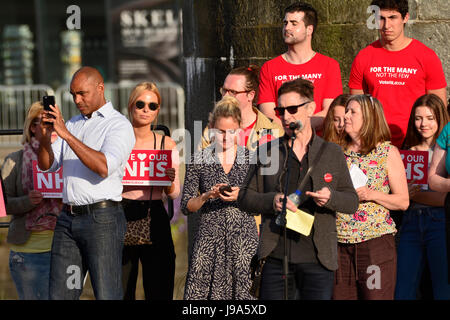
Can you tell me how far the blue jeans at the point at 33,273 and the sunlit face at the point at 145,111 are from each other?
1.31m

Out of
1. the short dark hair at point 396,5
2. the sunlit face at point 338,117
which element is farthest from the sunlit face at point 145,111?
the short dark hair at point 396,5

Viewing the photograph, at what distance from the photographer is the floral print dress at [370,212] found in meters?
6.24

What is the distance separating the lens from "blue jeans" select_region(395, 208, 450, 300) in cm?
671

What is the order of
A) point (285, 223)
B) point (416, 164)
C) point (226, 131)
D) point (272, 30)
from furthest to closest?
point (272, 30)
point (416, 164)
point (226, 131)
point (285, 223)

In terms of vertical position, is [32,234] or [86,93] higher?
[86,93]

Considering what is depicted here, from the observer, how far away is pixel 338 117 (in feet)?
22.0

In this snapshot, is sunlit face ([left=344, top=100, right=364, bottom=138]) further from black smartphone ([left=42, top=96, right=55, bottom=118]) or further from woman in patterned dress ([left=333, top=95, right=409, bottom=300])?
black smartphone ([left=42, top=96, right=55, bottom=118])

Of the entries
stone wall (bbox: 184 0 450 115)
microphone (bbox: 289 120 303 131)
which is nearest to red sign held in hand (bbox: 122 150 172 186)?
microphone (bbox: 289 120 303 131)

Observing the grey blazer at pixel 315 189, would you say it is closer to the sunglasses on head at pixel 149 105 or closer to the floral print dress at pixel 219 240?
the floral print dress at pixel 219 240

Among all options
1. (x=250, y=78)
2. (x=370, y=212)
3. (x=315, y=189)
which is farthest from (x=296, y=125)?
(x=250, y=78)

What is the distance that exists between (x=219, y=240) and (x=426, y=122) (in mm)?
1822

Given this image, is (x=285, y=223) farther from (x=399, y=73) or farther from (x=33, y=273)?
(x=33, y=273)

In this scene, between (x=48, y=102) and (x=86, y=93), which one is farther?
(x=86, y=93)

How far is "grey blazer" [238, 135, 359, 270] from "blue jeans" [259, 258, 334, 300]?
72mm
